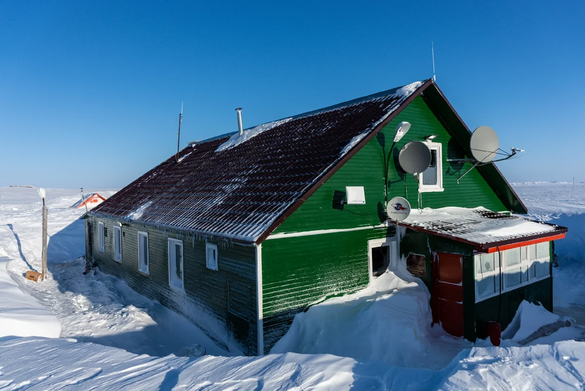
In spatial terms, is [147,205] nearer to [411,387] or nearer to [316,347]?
[316,347]

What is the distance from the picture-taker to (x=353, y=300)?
920cm

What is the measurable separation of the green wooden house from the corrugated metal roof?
53 millimetres

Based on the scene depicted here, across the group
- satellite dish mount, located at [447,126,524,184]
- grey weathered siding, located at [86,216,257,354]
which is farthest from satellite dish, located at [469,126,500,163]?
grey weathered siding, located at [86,216,257,354]

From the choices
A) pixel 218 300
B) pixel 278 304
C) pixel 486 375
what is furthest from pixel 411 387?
pixel 218 300

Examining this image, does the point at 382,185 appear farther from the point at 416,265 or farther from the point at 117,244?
the point at 117,244

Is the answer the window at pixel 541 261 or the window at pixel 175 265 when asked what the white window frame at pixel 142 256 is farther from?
the window at pixel 541 261

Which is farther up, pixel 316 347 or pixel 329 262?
pixel 329 262

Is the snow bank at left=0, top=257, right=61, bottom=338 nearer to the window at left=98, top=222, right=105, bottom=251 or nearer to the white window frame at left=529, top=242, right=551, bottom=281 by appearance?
the window at left=98, top=222, right=105, bottom=251

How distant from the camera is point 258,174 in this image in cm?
1075

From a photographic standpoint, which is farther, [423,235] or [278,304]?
[423,235]

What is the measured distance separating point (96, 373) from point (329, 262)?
17.6 ft

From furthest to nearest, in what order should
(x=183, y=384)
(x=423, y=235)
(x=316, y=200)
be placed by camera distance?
(x=423, y=235) → (x=316, y=200) → (x=183, y=384)

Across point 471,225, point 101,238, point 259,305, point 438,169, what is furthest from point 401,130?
point 101,238

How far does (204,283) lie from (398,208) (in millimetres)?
5161
